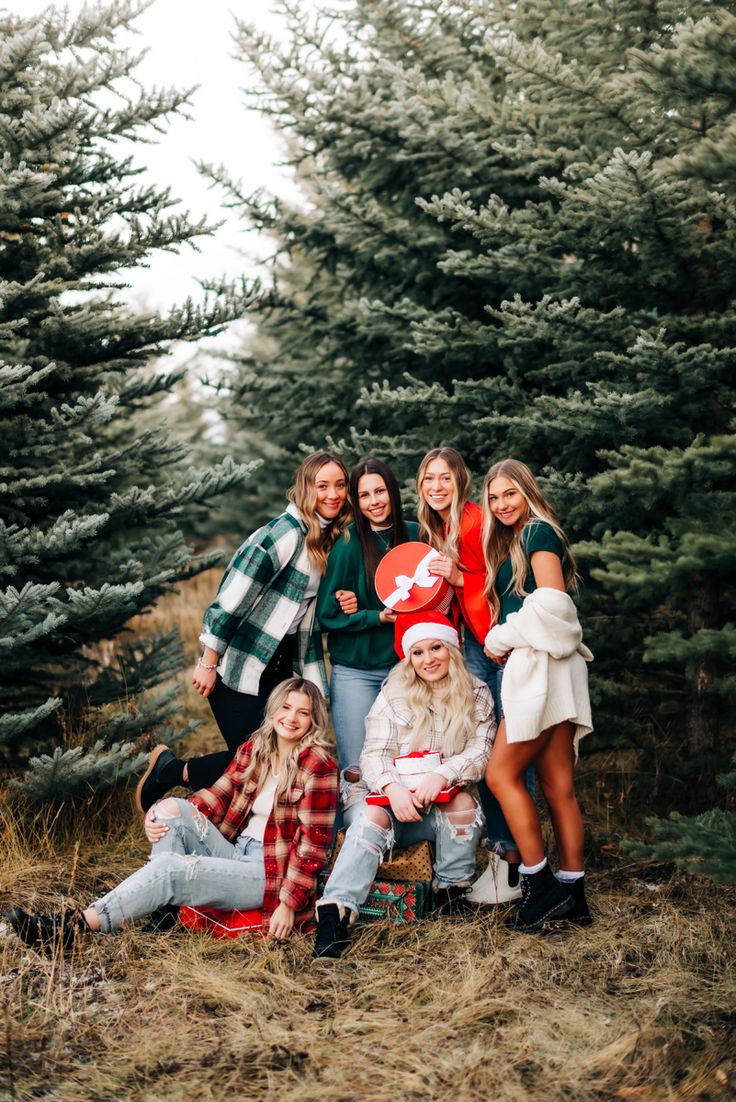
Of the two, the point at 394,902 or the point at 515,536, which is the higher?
the point at 515,536

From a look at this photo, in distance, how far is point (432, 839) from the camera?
4.46 m

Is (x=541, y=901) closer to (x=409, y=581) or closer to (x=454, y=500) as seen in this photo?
(x=409, y=581)

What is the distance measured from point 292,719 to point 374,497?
114cm

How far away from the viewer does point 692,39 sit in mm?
3814

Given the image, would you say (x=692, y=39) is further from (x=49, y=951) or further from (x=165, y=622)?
(x=165, y=622)

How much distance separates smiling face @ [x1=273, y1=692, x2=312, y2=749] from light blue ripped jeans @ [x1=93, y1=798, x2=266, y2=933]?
1.62 feet

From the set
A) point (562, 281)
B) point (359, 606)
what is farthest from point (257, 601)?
point (562, 281)

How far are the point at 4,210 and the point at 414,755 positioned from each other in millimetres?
3633

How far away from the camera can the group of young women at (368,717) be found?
4.18m

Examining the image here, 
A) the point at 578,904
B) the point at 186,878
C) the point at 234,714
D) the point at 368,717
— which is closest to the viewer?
the point at 186,878

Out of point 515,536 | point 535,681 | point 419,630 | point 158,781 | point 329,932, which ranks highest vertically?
point 515,536

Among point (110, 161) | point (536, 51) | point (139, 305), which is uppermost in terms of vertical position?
point (139, 305)

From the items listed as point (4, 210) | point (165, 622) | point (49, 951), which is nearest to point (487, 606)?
point (49, 951)

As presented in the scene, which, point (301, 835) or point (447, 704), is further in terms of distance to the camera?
point (447, 704)
